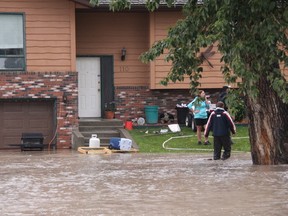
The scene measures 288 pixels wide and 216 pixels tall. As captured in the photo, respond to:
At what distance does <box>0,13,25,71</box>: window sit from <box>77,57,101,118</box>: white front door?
11.0ft

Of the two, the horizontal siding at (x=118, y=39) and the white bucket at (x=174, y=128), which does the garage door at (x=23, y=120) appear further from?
the white bucket at (x=174, y=128)

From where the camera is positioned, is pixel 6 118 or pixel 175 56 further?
pixel 6 118

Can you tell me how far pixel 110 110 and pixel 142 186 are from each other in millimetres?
14439

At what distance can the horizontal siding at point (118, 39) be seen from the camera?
29.5m

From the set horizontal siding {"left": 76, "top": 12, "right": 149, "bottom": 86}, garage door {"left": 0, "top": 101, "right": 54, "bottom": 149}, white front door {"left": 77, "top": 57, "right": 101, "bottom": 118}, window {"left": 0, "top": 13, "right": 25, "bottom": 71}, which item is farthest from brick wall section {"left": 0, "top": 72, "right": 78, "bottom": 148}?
horizontal siding {"left": 76, "top": 12, "right": 149, "bottom": 86}

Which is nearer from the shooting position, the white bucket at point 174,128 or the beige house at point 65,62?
the beige house at point 65,62

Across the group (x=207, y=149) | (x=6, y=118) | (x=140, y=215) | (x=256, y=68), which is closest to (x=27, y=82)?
(x=6, y=118)

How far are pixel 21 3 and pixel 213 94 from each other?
838cm

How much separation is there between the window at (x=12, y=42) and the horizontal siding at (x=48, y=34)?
0.23 metres

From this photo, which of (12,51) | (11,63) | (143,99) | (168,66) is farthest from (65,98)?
(168,66)

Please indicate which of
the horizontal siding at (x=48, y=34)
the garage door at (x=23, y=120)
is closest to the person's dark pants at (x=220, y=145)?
the horizontal siding at (x=48, y=34)

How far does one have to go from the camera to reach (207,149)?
2416 cm

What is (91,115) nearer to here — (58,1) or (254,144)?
(58,1)

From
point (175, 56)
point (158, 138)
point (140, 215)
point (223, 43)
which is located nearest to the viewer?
point (140, 215)
